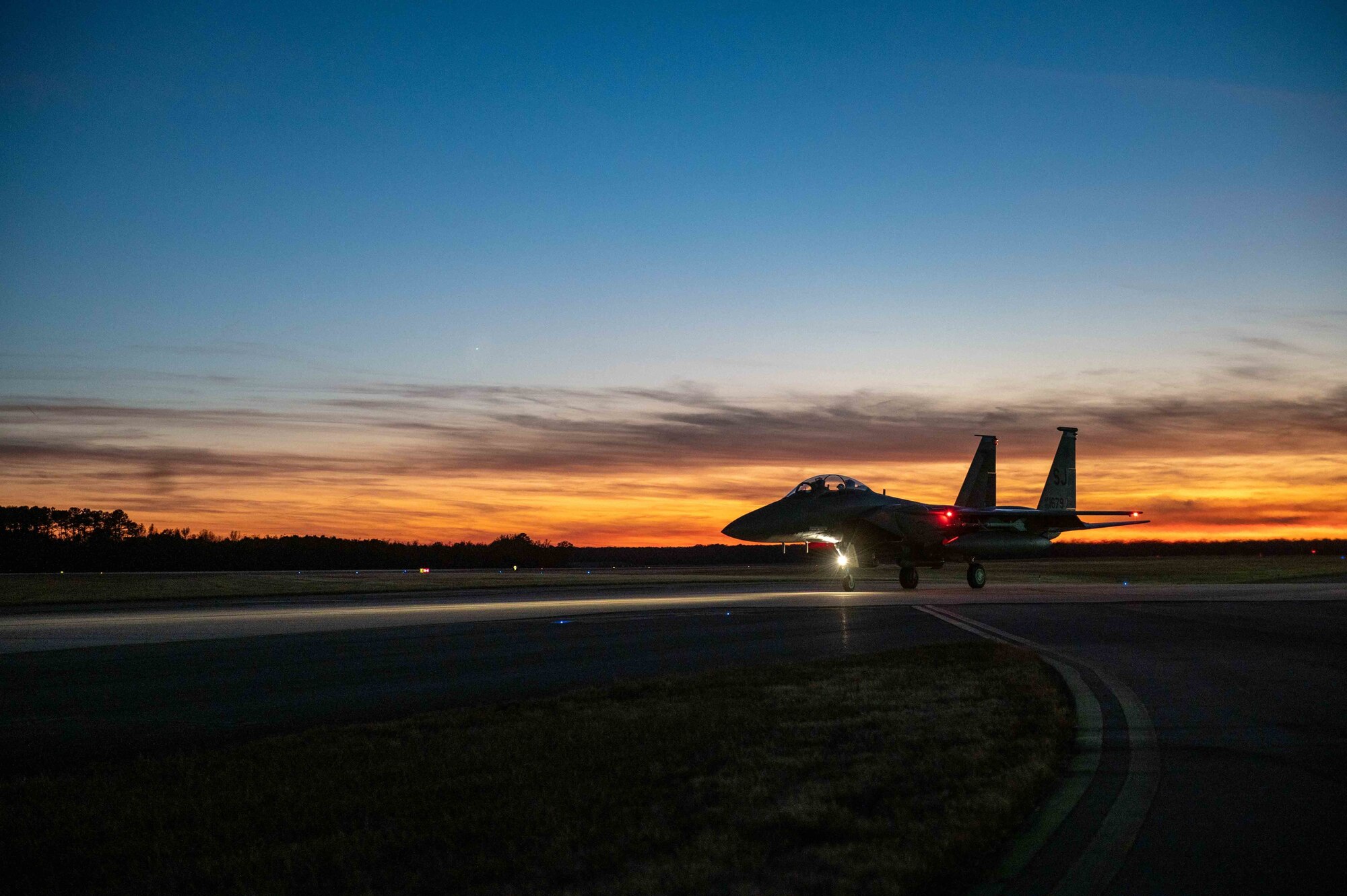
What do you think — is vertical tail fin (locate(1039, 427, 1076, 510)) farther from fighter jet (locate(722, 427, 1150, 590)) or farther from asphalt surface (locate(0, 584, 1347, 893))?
asphalt surface (locate(0, 584, 1347, 893))

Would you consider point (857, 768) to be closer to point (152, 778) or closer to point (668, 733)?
point (668, 733)

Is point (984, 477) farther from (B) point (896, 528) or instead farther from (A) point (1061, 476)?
(B) point (896, 528)

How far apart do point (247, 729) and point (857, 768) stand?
18.6 ft

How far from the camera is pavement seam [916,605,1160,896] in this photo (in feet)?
14.3

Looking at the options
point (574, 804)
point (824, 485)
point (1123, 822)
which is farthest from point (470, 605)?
point (1123, 822)

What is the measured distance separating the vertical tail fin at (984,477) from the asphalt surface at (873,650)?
1841cm

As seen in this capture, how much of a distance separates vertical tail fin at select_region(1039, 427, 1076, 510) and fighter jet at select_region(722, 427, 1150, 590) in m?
5.74

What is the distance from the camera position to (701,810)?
224 inches

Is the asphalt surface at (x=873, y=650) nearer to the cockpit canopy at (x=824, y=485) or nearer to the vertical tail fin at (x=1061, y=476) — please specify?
the cockpit canopy at (x=824, y=485)

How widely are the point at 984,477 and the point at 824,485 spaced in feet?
49.8

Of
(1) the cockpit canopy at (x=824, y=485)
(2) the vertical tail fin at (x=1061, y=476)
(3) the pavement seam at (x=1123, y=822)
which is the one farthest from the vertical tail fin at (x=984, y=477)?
(3) the pavement seam at (x=1123, y=822)

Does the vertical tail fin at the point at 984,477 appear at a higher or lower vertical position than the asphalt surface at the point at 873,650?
higher

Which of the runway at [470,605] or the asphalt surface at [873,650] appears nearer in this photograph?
the asphalt surface at [873,650]

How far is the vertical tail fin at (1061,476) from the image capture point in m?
46.4
